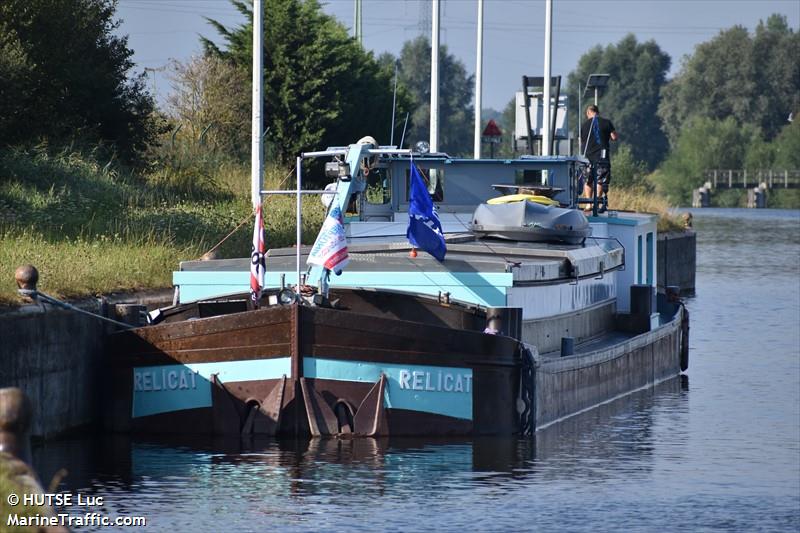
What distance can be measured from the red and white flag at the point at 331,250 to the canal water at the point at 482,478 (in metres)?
1.75

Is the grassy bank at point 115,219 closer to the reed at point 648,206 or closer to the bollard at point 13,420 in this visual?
the bollard at point 13,420

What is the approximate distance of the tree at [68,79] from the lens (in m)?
29.6

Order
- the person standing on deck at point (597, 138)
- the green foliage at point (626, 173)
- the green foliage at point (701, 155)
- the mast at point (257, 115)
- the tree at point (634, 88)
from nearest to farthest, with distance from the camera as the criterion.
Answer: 1. the mast at point (257, 115)
2. the person standing on deck at point (597, 138)
3. the green foliage at point (626, 173)
4. the green foliage at point (701, 155)
5. the tree at point (634, 88)

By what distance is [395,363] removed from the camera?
16.9m

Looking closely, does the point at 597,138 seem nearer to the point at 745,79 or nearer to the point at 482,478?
the point at 482,478

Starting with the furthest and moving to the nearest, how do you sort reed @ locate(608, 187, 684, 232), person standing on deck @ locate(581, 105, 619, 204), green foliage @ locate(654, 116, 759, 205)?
green foliage @ locate(654, 116, 759, 205) → reed @ locate(608, 187, 684, 232) → person standing on deck @ locate(581, 105, 619, 204)

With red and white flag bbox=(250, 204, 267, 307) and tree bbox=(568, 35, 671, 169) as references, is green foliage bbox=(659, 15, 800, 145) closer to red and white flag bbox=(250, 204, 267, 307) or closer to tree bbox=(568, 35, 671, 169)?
tree bbox=(568, 35, 671, 169)

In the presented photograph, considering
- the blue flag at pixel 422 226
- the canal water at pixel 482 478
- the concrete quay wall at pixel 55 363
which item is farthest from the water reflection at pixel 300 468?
the blue flag at pixel 422 226

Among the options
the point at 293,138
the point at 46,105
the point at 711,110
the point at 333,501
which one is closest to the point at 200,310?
the point at 333,501

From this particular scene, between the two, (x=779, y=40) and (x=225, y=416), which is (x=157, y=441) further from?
(x=779, y=40)

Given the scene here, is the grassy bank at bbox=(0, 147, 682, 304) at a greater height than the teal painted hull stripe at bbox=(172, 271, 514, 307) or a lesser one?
greater

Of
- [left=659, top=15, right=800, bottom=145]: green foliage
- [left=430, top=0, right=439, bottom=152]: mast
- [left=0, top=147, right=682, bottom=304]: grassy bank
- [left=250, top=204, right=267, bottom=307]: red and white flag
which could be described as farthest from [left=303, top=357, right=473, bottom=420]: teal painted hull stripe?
[left=659, top=15, right=800, bottom=145]: green foliage

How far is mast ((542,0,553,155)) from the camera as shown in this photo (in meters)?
39.6

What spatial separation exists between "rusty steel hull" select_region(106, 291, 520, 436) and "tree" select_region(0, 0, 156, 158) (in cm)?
1263
